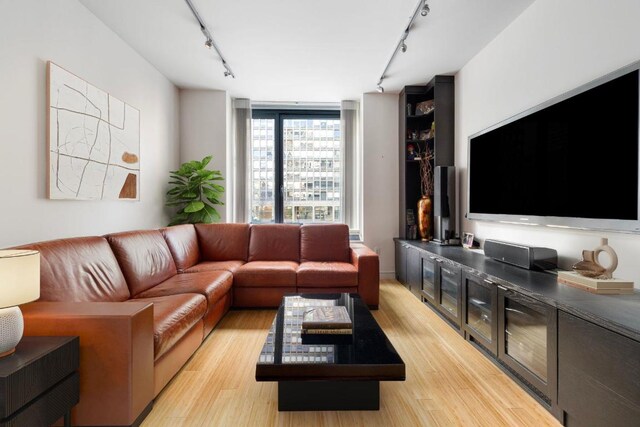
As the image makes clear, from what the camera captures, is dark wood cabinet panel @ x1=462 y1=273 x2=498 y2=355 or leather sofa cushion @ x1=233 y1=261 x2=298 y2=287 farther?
leather sofa cushion @ x1=233 y1=261 x2=298 y2=287

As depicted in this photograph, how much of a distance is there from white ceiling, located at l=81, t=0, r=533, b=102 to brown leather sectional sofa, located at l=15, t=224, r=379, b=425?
1893 millimetres

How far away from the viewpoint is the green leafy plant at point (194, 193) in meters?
3.96

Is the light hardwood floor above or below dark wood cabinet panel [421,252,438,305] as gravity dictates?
below

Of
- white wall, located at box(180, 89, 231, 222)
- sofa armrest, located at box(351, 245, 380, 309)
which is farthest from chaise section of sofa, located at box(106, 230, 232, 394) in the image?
white wall, located at box(180, 89, 231, 222)

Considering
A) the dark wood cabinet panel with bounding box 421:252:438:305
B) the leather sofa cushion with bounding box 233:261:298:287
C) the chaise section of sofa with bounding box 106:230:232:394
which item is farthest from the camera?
the leather sofa cushion with bounding box 233:261:298:287

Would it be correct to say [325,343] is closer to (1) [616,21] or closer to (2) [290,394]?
(2) [290,394]

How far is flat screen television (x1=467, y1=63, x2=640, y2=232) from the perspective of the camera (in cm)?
164

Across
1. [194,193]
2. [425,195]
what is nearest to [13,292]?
[194,193]

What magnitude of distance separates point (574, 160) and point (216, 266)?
3.19m

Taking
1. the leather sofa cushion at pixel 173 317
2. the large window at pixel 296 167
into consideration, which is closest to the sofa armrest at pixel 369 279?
the leather sofa cushion at pixel 173 317

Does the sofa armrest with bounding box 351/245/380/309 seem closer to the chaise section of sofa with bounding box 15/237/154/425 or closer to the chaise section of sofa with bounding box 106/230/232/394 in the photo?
the chaise section of sofa with bounding box 106/230/232/394

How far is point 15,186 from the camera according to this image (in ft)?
6.51

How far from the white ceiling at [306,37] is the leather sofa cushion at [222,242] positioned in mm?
1935

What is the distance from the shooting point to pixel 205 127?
4.49m
